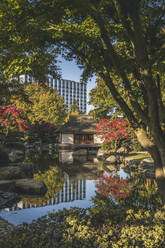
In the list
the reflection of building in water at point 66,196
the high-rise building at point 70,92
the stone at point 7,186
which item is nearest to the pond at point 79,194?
the reflection of building in water at point 66,196

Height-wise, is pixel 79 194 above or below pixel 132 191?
below

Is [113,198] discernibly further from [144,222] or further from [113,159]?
[113,159]

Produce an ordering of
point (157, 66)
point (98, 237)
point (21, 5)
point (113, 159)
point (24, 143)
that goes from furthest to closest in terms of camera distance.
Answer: point (24, 143)
point (113, 159)
point (157, 66)
point (98, 237)
point (21, 5)

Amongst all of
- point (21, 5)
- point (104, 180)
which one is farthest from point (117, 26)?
point (104, 180)

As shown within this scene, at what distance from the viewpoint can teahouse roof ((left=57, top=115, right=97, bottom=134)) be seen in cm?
4249

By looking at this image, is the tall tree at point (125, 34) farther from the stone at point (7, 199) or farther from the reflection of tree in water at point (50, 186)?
the stone at point (7, 199)

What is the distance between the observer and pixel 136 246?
3.31 meters

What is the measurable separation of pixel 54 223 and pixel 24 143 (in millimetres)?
34113

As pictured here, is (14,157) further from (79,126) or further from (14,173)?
(79,126)

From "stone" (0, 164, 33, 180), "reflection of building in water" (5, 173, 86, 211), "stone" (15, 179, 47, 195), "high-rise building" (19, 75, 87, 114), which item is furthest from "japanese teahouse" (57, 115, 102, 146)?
"high-rise building" (19, 75, 87, 114)

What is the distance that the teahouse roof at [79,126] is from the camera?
139 feet

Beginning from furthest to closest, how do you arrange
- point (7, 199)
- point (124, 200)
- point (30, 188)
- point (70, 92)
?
point (70, 92), point (30, 188), point (7, 199), point (124, 200)

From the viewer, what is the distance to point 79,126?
44156mm

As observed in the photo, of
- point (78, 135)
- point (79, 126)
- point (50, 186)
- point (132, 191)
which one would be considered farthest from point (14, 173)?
point (79, 126)
